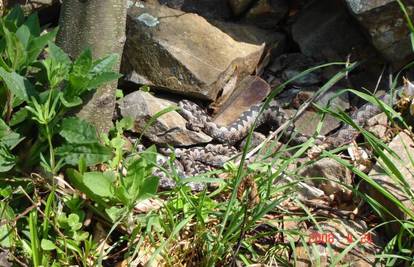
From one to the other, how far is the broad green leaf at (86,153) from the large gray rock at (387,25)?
2489mm

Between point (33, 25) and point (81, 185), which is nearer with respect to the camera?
point (81, 185)

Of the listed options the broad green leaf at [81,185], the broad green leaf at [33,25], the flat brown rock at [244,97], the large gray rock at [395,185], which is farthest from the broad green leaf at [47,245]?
the flat brown rock at [244,97]

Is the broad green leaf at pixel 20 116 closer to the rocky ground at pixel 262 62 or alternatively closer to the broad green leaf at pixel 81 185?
the broad green leaf at pixel 81 185

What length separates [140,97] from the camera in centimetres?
539

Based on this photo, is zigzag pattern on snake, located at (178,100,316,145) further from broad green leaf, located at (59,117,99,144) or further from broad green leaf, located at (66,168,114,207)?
broad green leaf, located at (66,168,114,207)

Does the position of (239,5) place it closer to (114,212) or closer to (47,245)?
(114,212)

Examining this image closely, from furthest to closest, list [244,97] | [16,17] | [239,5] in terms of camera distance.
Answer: [239,5] → [244,97] → [16,17]

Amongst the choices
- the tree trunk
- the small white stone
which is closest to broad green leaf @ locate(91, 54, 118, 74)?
the tree trunk

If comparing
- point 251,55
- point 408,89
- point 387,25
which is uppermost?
point 387,25

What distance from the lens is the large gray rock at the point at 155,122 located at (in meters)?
5.30


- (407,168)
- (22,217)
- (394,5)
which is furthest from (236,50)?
(22,217)
